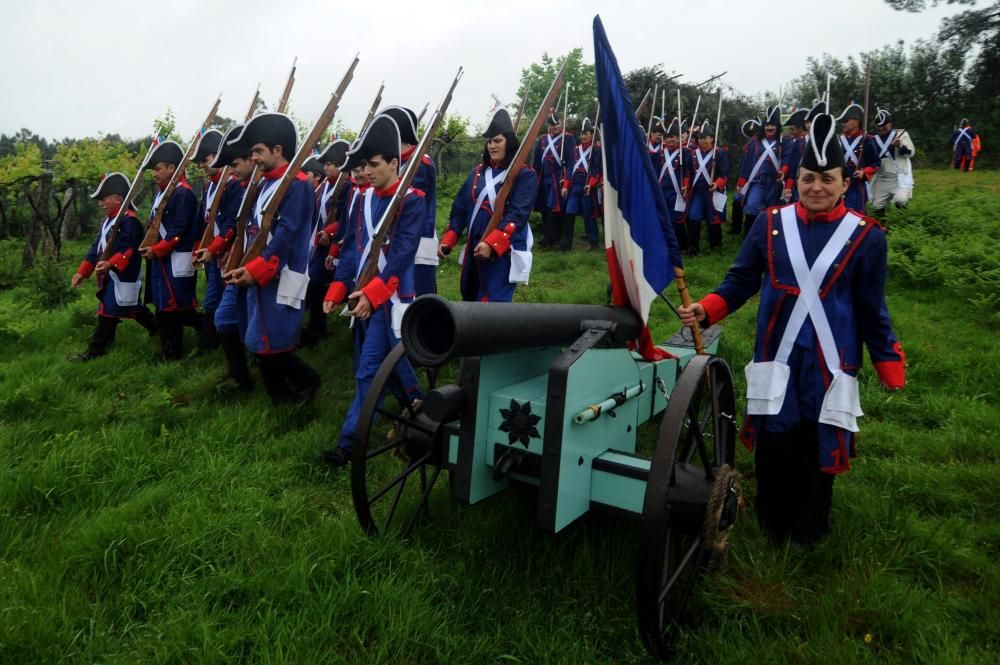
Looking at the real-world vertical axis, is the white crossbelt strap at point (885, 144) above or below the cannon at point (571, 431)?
above

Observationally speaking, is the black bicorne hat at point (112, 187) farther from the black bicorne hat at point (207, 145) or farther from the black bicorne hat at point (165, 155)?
the black bicorne hat at point (207, 145)

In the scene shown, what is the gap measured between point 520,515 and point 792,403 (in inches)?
53.0

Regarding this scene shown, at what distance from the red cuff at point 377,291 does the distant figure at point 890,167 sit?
30.9 feet

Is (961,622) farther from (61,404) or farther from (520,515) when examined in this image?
(61,404)

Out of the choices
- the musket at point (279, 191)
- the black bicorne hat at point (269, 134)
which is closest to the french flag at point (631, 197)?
the musket at point (279, 191)

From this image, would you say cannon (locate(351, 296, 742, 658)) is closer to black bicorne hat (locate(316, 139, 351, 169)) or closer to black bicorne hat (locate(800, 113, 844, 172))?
black bicorne hat (locate(800, 113, 844, 172))

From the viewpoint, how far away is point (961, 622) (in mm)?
2793

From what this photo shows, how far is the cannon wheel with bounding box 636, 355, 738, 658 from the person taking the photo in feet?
7.50

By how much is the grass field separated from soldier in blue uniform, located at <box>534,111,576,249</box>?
8.53m

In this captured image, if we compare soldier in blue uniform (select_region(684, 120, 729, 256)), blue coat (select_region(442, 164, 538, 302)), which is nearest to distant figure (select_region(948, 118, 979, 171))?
soldier in blue uniform (select_region(684, 120, 729, 256))

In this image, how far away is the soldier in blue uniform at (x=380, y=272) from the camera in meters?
4.28

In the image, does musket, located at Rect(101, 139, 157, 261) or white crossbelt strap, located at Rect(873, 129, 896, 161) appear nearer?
musket, located at Rect(101, 139, 157, 261)

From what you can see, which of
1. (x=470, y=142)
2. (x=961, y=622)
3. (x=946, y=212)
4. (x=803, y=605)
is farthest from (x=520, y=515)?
(x=470, y=142)

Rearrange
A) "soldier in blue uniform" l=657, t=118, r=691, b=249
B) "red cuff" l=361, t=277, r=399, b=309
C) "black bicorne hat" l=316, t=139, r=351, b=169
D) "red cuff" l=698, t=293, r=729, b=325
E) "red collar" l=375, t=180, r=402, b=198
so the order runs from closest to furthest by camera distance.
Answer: "red cuff" l=698, t=293, r=729, b=325 < "red cuff" l=361, t=277, r=399, b=309 < "red collar" l=375, t=180, r=402, b=198 < "black bicorne hat" l=316, t=139, r=351, b=169 < "soldier in blue uniform" l=657, t=118, r=691, b=249
